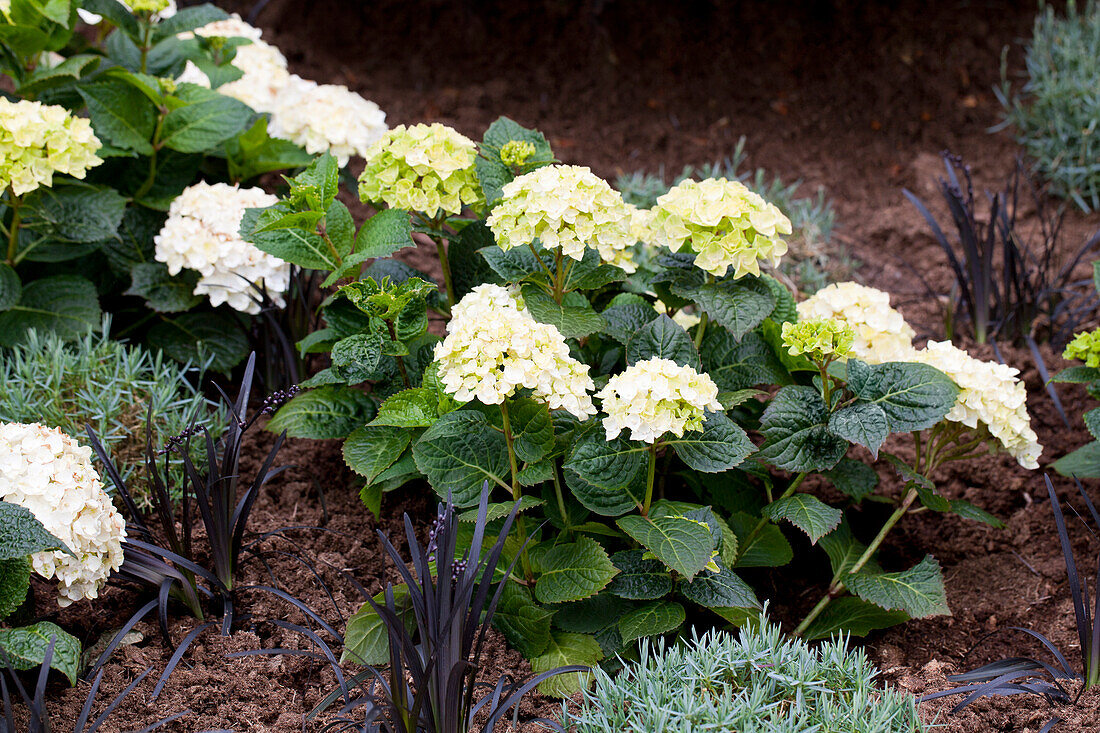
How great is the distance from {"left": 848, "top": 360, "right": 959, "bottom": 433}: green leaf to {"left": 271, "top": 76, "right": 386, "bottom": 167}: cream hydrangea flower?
1829 mm

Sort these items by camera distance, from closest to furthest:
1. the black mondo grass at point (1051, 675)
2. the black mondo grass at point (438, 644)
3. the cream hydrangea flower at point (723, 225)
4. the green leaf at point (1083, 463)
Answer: the black mondo grass at point (438, 644)
the black mondo grass at point (1051, 675)
the cream hydrangea flower at point (723, 225)
the green leaf at point (1083, 463)

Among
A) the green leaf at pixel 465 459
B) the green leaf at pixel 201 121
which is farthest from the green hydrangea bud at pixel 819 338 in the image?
the green leaf at pixel 201 121

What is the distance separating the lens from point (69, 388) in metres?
2.50

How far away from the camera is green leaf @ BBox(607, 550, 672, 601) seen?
6.62ft

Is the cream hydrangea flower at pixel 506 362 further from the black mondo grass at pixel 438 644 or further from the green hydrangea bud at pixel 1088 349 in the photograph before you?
the green hydrangea bud at pixel 1088 349

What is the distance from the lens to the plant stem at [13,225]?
99.5 inches

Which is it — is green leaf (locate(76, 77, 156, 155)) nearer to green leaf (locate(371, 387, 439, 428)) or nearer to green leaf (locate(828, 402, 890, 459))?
green leaf (locate(371, 387, 439, 428))

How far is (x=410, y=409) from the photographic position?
210 cm

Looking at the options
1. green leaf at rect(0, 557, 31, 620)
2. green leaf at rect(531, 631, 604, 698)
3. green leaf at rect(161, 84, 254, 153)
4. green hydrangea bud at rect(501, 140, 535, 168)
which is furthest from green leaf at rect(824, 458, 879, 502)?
green leaf at rect(161, 84, 254, 153)

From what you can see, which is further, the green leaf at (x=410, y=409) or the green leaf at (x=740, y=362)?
the green leaf at (x=740, y=362)

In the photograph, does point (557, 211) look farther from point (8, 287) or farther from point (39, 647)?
point (8, 287)

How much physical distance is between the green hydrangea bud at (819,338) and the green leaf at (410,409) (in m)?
0.82

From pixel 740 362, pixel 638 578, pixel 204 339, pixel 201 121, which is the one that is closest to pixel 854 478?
pixel 740 362

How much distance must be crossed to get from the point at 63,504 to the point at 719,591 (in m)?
1.37
